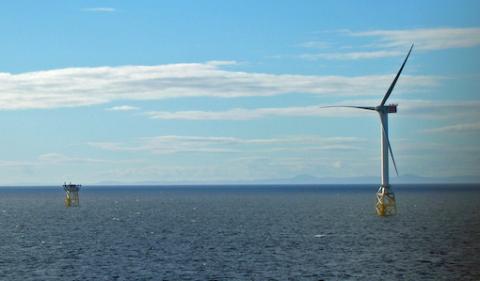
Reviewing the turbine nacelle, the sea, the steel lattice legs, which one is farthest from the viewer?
the steel lattice legs

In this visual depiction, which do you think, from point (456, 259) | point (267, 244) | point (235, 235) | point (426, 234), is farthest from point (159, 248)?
point (426, 234)

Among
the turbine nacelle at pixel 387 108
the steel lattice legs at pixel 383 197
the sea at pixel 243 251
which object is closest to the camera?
the sea at pixel 243 251

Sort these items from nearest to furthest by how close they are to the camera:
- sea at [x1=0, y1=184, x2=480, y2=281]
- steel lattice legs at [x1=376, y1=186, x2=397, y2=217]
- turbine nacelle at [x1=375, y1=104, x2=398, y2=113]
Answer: sea at [x1=0, y1=184, x2=480, y2=281]
turbine nacelle at [x1=375, y1=104, x2=398, y2=113]
steel lattice legs at [x1=376, y1=186, x2=397, y2=217]

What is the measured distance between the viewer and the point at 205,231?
15275 cm

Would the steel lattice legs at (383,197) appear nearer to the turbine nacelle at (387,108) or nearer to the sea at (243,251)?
the sea at (243,251)

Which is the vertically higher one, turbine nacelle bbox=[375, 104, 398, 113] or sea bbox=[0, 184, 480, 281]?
turbine nacelle bbox=[375, 104, 398, 113]

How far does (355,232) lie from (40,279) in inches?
3006

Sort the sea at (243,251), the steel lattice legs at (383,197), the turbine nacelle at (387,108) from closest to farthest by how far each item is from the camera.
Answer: the sea at (243,251), the turbine nacelle at (387,108), the steel lattice legs at (383,197)

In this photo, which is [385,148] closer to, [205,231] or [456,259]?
[205,231]

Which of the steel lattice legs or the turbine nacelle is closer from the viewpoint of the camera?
the turbine nacelle

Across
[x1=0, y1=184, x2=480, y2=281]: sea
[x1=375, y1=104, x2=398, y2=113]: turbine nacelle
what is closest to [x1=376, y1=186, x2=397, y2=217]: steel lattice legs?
[x1=0, y1=184, x2=480, y2=281]: sea

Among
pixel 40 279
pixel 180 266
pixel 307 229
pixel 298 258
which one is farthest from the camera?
pixel 307 229

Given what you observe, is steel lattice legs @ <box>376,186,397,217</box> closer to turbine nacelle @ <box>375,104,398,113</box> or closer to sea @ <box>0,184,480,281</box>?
sea @ <box>0,184,480,281</box>

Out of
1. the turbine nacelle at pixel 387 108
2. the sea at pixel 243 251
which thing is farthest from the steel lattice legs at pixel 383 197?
the turbine nacelle at pixel 387 108
